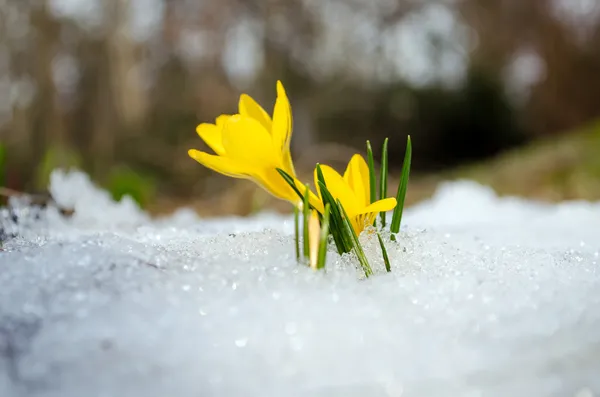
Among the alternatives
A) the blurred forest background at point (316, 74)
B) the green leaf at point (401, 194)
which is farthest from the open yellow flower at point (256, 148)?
the blurred forest background at point (316, 74)

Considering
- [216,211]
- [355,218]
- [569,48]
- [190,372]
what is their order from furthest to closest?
[569,48], [216,211], [355,218], [190,372]

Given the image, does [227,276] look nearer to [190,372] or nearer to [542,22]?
[190,372]

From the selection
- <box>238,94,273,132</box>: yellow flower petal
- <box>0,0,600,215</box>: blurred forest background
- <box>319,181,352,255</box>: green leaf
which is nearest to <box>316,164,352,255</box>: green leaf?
<box>319,181,352,255</box>: green leaf

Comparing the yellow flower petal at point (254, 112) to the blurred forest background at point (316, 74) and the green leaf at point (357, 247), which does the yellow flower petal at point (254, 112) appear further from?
the blurred forest background at point (316, 74)

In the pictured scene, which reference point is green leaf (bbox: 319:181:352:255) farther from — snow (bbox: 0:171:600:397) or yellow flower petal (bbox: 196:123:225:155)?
yellow flower petal (bbox: 196:123:225:155)

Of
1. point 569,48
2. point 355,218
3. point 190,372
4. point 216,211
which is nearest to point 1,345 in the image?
point 190,372

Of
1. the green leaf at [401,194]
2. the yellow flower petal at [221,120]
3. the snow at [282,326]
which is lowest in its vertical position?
the snow at [282,326]

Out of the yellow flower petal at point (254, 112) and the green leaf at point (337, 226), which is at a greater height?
the yellow flower petal at point (254, 112)
